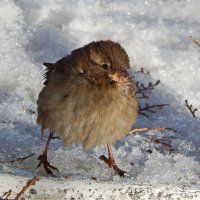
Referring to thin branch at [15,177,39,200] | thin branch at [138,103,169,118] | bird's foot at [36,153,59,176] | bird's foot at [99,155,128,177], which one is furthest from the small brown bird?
thin branch at [138,103,169,118]

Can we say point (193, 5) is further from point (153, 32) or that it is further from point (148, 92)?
point (148, 92)

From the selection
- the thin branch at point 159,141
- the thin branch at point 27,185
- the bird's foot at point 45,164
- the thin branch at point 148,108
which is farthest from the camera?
the thin branch at point 148,108

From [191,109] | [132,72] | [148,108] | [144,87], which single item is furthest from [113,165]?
[132,72]

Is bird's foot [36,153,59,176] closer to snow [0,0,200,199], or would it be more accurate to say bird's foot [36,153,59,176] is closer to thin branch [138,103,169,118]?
snow [0,0,200,199]

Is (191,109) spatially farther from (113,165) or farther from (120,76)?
(120,76)

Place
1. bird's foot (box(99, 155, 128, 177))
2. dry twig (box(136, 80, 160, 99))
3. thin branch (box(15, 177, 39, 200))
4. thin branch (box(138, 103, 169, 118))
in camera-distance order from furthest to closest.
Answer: dry twig (box(136, 80, 160, 99)) → thin branch (box(138, 103, 169, 118)) → bird's foot (box(99, 155, 128, 177)) → thin branch (box(15, 177, 39, 200))

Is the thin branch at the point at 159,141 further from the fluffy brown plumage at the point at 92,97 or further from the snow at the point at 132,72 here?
the fluffy brown plumage at the point at 92,97

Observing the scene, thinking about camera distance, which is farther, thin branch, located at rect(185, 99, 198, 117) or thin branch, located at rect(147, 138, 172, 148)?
thin branch, located at rect(185, 99, 198, 117)

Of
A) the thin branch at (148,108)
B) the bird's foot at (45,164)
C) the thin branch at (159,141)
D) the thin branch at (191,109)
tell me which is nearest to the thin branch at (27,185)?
the bird's foot at (45,164)
